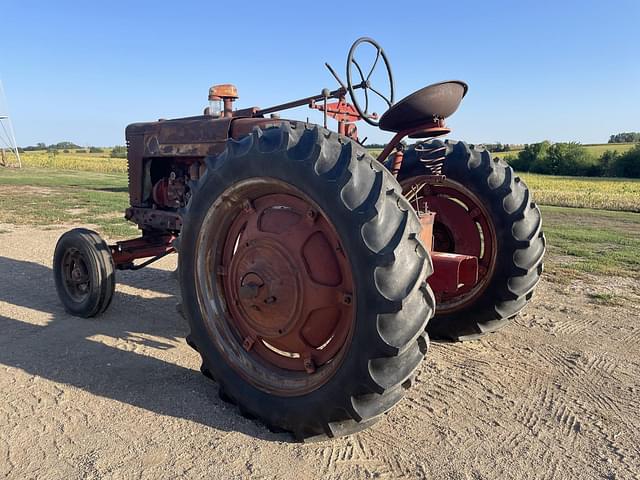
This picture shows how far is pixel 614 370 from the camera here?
345cm

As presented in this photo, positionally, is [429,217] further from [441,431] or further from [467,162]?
[441,431]

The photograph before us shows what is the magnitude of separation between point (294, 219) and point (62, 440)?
65.1 inches

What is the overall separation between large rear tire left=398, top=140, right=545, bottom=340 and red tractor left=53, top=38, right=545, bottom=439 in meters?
0.01

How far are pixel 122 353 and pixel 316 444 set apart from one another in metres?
1.84

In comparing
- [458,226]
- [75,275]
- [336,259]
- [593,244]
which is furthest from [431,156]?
[593,244]

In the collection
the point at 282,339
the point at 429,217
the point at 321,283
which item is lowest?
the point at 282,339

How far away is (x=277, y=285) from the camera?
2605 millimetres

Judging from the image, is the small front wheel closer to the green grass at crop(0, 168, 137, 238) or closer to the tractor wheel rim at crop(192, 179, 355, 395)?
the tractor wheel rim at crop(192, 179, 355, 395)

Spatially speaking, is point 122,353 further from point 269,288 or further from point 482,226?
point 482,226

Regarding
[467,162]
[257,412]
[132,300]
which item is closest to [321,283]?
[257,412]

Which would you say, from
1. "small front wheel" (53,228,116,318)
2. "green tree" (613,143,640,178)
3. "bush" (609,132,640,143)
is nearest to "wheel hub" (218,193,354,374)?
"small front wheel" (53,228,116,318)

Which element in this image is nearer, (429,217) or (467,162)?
(429,217)

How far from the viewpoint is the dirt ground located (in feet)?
7.68

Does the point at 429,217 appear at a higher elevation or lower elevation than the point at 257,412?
higher
